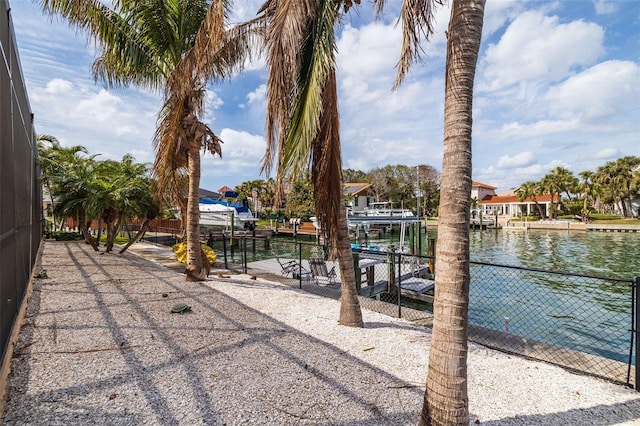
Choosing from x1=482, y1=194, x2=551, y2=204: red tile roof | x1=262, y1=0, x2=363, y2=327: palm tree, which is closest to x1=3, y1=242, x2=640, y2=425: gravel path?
x1=262, y1=0, x2=363, y2=327: palm tree

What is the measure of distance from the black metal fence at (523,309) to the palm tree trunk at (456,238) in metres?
2.71

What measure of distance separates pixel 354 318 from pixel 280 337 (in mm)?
1256

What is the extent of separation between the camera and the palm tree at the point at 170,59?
758 centimetres

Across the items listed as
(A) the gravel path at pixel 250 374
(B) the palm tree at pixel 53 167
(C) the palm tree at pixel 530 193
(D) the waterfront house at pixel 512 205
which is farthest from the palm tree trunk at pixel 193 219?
(C) the palm tree at pixel 530 193

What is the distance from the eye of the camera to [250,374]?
372 centimetres

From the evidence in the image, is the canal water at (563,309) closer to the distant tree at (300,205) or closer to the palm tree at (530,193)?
the distant tree at (300,205)

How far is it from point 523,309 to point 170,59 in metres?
12.4

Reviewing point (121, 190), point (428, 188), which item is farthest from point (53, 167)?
point (428, 188)

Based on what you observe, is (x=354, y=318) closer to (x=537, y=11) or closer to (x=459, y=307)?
(x=459, y=307)

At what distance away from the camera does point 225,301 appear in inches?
270

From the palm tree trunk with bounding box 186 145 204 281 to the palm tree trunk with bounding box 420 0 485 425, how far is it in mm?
7344

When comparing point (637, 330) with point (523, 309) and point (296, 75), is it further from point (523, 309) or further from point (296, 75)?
point (523, 309)

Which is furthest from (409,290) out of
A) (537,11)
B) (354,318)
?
(537,11)

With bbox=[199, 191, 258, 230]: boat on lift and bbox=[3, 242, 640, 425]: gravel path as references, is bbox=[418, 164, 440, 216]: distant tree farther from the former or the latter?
bbox=[3, 242, 640, 425]: gravel path
